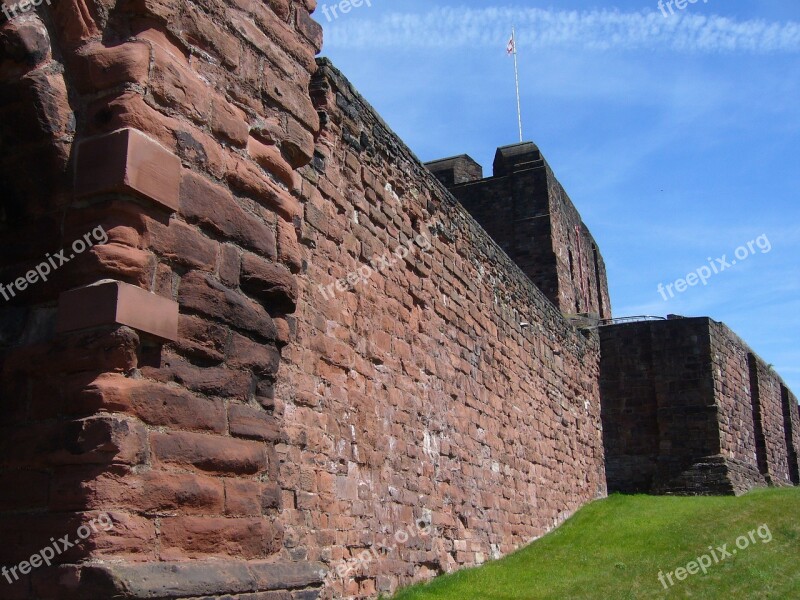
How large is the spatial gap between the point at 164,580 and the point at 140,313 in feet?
2.58

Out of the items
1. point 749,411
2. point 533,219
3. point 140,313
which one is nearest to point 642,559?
point 140,313

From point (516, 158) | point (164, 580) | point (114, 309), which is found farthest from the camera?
point (516, 158)

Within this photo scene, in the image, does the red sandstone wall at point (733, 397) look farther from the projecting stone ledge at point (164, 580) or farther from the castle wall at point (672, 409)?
the projecting stone ledge at point (164, 580)

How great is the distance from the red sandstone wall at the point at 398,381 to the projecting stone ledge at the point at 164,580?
9.79 ft

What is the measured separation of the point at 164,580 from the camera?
2.46 metres

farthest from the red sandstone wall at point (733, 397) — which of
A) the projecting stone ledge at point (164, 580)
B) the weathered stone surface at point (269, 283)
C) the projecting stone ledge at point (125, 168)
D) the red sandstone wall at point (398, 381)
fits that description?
the projecting stone ledge at point (125, 168)

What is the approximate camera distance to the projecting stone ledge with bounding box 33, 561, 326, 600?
233 cm

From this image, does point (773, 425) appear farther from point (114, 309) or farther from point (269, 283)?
point (114, 309)

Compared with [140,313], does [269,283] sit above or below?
above

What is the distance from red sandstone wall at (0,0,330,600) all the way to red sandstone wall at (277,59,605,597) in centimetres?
288

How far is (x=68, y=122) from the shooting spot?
284 cm

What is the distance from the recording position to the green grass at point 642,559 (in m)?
9.12

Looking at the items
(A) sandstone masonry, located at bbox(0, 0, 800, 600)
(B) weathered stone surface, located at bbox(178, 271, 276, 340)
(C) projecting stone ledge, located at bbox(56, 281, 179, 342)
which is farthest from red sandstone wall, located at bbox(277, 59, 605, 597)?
(C) projecting stone ledge, located at bbox(56, 281, 179, 342)

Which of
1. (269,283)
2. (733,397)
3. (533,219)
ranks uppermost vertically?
(533,219)
